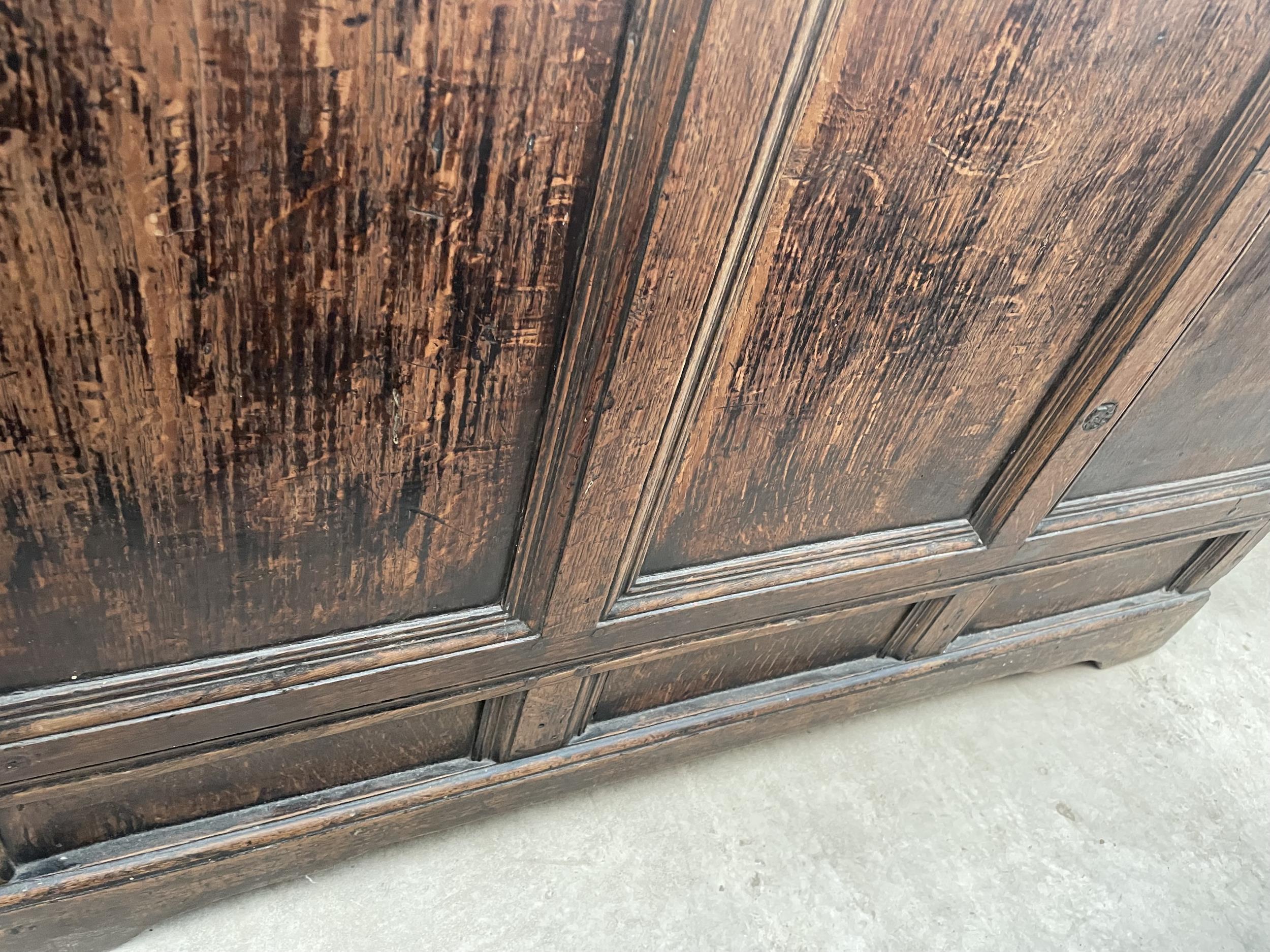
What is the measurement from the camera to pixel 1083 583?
1468 mm

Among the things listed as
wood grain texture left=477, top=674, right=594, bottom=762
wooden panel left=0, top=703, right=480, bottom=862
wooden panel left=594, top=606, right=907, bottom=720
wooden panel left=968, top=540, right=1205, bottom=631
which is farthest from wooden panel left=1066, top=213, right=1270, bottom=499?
wooden panel left=0, top=703, right=480, bottom=862

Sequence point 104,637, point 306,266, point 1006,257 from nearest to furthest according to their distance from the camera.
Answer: point 306,266, point 104,637, point 1006,257

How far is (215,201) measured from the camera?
48cm

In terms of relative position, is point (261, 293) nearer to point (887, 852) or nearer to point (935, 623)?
point (935, 623)

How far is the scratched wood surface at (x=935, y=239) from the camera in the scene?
2.03 feet

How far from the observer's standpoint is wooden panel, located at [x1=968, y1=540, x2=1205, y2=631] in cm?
137

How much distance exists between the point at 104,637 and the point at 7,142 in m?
0.41

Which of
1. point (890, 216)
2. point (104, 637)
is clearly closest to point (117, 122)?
point (104, 637)

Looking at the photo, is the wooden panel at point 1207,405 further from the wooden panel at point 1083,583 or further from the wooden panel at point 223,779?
the wooden panel at point 223,779

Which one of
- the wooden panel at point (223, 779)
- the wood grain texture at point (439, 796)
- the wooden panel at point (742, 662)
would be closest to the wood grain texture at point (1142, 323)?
the wooden panel at point (742, 662)

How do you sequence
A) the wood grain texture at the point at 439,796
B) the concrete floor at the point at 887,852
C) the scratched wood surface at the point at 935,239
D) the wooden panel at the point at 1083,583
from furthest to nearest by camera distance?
the wooden panel at the point at 1083,583 → the concrete floor at the point at 887,852 → the wood grain texture at the point at 439,796 → the scratched wood surface at the point at 935,239

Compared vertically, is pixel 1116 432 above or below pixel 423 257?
below

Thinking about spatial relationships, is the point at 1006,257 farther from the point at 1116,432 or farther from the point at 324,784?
the point at 324,784

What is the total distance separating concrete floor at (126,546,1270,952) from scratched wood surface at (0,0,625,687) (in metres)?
0.57
